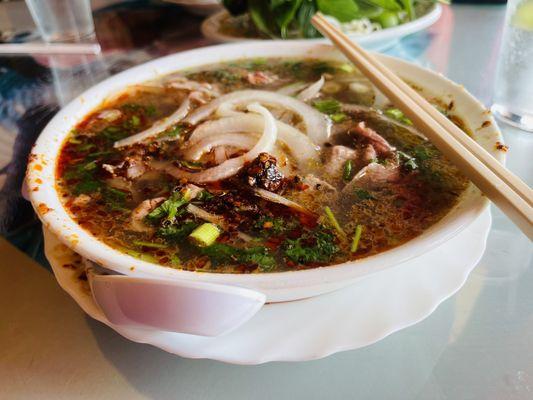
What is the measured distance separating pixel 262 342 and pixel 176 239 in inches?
13.8

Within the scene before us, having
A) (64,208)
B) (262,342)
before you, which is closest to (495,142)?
(262,342)

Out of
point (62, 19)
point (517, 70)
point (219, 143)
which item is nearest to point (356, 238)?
point (219, 143)

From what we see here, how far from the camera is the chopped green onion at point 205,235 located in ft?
3.92

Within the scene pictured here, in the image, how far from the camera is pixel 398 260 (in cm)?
100

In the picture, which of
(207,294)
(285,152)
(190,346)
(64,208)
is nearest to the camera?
(207,294)

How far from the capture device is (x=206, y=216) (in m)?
1.28

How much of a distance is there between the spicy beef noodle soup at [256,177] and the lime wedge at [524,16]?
61 centimetres

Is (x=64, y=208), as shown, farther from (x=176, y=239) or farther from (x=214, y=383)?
(x=214, y=383)

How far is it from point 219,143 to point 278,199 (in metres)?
0.33

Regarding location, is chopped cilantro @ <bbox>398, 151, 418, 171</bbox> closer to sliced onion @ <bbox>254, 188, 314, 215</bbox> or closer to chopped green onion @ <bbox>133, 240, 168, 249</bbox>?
sliced onion @ <bbox>254, 188, 314, 215</bbox>

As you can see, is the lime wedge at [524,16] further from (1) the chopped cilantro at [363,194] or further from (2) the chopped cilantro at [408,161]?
(1) the chopped cilantro at [363,194]

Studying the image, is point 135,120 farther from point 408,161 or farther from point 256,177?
point 408,161

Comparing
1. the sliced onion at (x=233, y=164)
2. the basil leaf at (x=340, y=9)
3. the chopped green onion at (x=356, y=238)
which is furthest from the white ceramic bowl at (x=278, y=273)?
the basil leaf at (x=340, y=9)

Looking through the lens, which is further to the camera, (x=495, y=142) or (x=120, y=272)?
(x=495, y=142)
